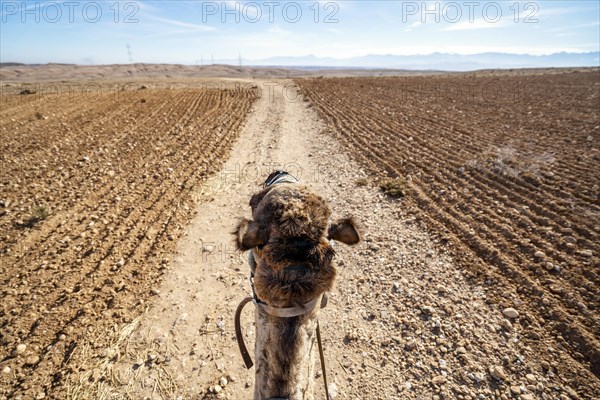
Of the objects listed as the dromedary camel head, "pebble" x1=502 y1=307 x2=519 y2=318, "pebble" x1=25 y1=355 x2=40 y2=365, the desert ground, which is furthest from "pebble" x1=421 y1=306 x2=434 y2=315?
"pebble" x1=25 y1=355 x2=40 y2=365

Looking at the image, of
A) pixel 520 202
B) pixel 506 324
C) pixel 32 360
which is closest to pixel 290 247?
pixel 506 324

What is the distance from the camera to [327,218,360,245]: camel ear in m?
2.15

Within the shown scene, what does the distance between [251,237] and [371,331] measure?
3.88 m

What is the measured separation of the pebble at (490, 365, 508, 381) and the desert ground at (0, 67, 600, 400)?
38 mm

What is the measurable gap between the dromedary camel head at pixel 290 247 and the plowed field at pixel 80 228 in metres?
4.25

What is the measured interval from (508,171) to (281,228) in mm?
11104

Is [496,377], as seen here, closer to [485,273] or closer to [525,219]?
[485,273]

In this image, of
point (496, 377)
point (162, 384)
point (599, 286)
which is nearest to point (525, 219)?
point (599, 286)

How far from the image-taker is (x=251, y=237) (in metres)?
1.91

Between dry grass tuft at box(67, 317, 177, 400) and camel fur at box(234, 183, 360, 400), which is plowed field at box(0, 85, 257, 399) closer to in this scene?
dry grass tuft at box(67, 317, 177, 400)

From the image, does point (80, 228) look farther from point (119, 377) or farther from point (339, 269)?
point (339, 269)

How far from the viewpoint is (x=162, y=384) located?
4.14 m

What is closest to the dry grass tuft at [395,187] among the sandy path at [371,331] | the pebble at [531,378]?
the sandy path at [371,331]

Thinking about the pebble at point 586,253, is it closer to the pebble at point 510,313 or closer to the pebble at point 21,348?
the pebble at point 510,313
